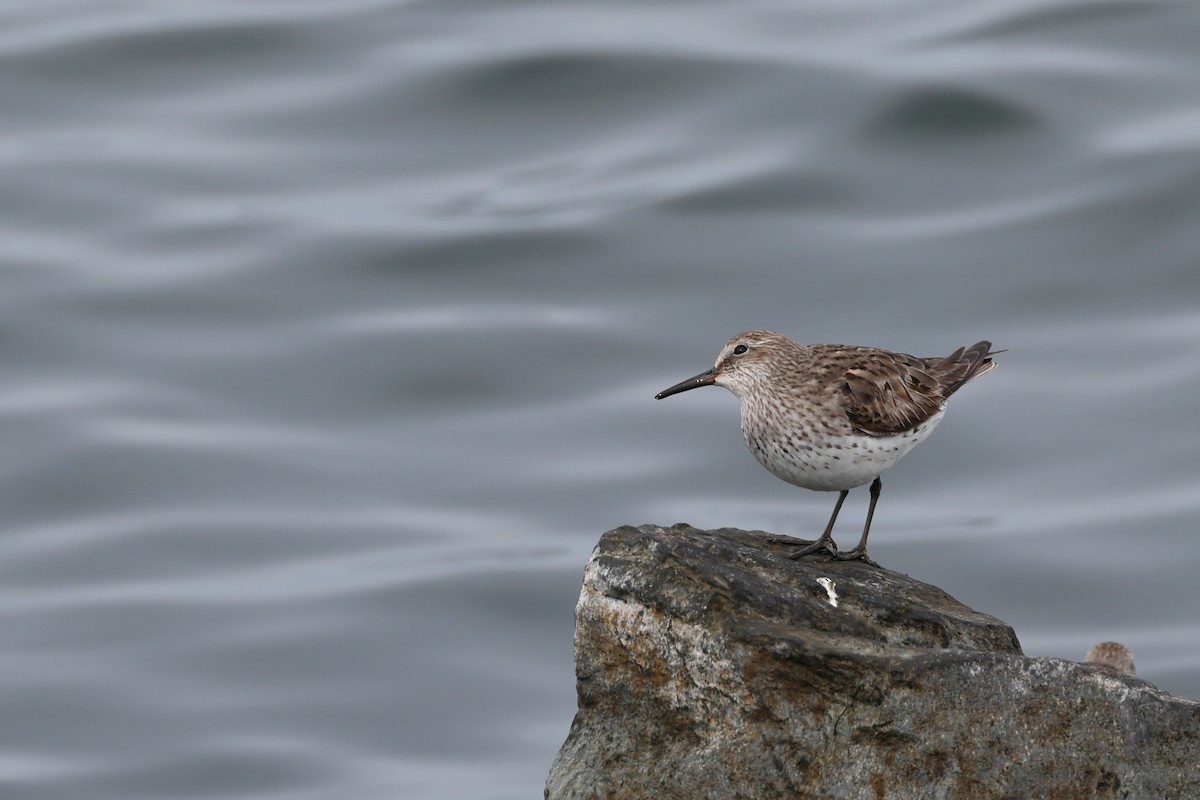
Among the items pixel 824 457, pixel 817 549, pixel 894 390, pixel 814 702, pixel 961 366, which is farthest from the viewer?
pixel 961 366

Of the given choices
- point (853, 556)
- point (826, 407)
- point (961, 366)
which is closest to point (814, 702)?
point (853, 556)

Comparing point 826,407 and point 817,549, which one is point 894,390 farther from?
point 817,549

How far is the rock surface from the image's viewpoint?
7.29m

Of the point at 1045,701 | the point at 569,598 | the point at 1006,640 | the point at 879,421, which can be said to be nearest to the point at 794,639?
the point at 1045,701

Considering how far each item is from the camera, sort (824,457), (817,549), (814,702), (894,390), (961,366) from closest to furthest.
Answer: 1. (814,702)
2. (817,549)
3. (824,457)
4. (894,390)
5. (961,366)

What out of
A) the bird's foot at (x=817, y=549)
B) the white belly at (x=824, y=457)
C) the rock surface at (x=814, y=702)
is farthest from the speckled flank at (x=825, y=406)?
the rock surface at (x=814, y=702)

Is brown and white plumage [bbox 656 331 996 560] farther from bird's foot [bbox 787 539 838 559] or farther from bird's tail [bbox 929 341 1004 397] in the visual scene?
bird's tail [bbox 929 341 1004 397]

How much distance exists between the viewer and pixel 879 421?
36.3 feet

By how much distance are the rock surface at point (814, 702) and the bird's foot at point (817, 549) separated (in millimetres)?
1238

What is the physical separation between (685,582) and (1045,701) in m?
1.70

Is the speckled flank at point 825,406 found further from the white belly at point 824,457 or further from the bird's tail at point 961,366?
the bird's tail at point 961,366

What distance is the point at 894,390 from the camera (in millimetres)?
11336

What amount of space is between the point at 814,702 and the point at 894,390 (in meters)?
4.09

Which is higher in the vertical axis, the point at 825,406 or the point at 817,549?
the point at 825,406
